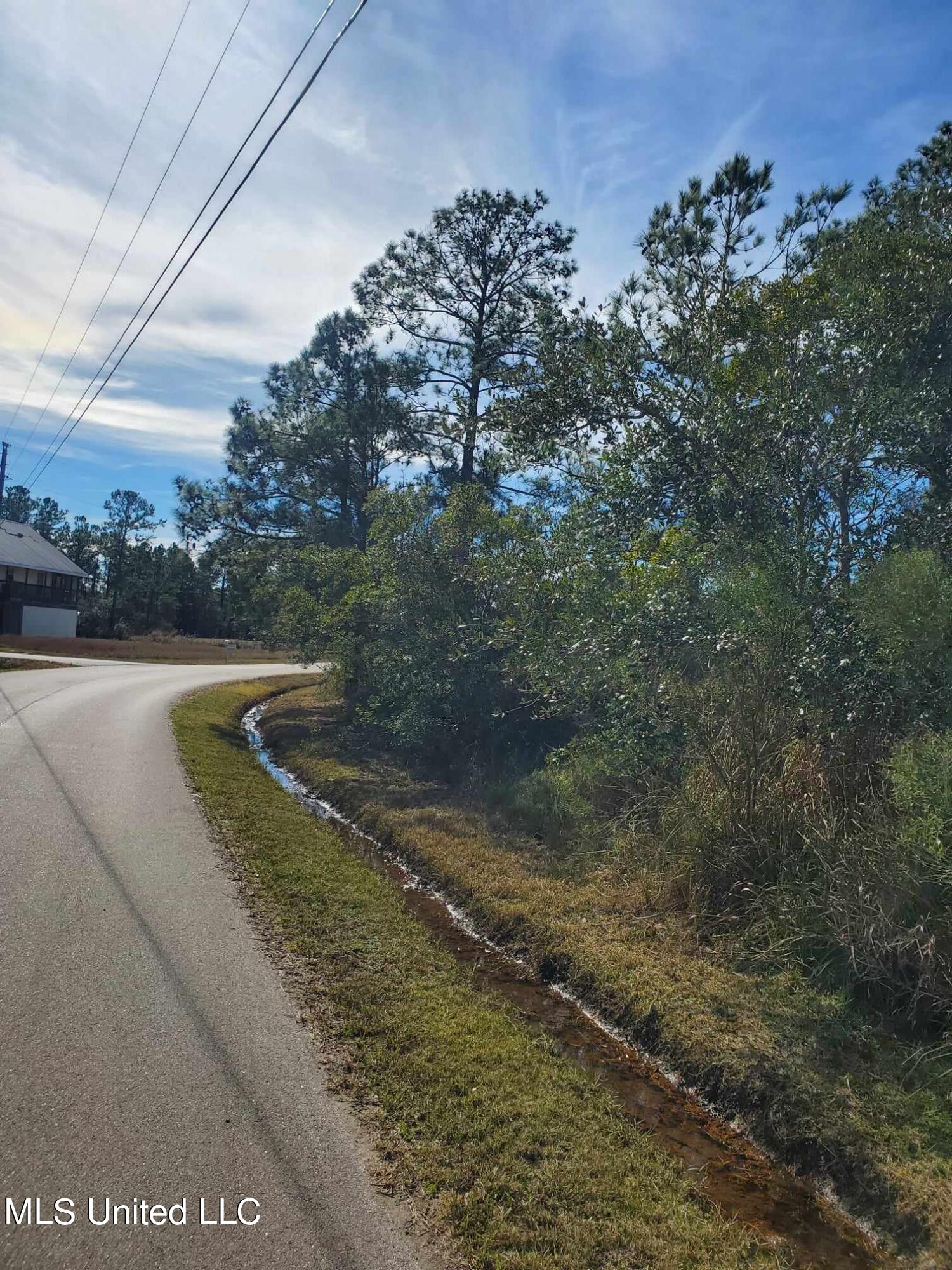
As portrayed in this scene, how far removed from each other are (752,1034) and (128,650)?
41704 mm

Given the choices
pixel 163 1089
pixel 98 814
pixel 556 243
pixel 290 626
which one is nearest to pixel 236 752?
pixel 290 626

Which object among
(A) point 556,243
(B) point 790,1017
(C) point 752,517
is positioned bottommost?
(B) point 790,1017

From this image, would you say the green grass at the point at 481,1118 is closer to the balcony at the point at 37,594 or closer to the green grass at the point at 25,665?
the green grass at the point at 25,665

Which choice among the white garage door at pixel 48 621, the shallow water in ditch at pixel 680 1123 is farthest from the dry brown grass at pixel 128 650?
the shallow water in ditch at pixel 680 1123

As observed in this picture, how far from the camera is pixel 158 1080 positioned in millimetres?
3793

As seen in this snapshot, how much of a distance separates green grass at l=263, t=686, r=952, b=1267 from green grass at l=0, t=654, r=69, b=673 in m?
22.0

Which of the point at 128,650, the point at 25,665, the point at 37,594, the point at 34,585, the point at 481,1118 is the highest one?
the point at 34,585

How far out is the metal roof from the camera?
152 ft

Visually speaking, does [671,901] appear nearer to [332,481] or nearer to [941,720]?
[941,720]

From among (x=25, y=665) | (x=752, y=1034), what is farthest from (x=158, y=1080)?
(x=25, y=665)

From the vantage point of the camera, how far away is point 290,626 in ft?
61.1

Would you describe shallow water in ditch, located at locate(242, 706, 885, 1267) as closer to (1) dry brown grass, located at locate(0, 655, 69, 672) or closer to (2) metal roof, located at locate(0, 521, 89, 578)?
(1) dry brown grass, located at locate(0, 655, 69, 672)

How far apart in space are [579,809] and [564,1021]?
13.6ft

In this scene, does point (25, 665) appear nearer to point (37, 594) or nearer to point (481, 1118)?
point (37, 594)
